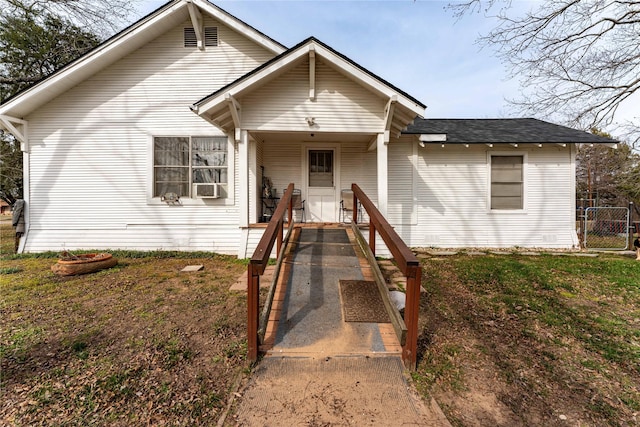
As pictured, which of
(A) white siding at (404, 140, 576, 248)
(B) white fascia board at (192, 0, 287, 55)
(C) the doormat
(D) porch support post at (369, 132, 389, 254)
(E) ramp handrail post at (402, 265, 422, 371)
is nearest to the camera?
(E) ramp handrail post at (402, 265, 422, 371)

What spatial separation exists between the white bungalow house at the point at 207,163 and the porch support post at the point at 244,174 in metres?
0.05

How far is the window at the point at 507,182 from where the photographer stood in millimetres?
7730

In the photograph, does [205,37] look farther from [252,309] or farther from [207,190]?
[252,309]

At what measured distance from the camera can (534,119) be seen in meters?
9.81

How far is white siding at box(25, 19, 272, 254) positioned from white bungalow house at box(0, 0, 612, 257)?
27mm

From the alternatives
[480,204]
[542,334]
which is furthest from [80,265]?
[480,204]

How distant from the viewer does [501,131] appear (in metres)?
8.25

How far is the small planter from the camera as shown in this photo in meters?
5.28

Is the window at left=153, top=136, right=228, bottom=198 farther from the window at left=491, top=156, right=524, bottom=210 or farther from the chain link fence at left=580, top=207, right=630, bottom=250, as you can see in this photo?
the chain link fence at left=580, top=207, right=630, bottom=250

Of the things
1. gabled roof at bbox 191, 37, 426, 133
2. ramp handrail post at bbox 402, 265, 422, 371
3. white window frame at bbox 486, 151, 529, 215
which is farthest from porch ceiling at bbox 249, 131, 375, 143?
ramp handrail post at bbox 402, 265, 422, 371

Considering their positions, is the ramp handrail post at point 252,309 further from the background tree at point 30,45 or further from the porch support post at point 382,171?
the background tree at point 30,45

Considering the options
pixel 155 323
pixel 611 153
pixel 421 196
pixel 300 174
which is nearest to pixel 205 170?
pixel 300 174

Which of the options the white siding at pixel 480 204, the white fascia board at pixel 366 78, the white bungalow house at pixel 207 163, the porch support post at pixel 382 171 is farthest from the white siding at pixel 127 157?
the white siding at pixel 480 204

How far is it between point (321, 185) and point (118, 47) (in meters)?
6.00
